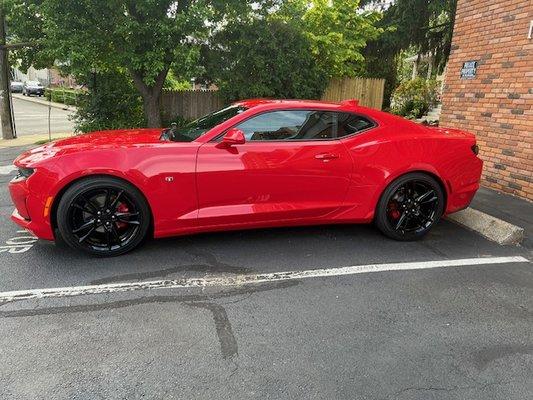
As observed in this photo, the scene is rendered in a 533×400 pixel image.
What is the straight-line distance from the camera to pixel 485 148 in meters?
6.64

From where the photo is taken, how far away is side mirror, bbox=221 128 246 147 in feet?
12.5

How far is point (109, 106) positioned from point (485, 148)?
884cm

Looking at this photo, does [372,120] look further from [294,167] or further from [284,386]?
[284,386]

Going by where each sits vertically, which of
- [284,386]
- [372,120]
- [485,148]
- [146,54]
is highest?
[146,54]

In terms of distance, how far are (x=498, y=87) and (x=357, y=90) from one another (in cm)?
713

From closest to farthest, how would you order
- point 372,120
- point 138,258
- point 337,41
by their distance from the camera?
point 138,258, point 372,120, point 337,41

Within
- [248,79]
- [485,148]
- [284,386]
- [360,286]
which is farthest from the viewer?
[248,79]

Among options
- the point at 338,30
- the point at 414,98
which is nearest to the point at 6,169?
the point at 338,30

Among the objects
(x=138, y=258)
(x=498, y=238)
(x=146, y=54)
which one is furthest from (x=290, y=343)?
(x=146, y=54)

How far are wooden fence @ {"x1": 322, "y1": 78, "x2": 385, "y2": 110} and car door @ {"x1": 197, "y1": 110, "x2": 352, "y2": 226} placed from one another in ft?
29.0

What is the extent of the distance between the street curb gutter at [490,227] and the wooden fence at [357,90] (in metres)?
8.18

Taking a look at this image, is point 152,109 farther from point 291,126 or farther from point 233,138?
point 233,138

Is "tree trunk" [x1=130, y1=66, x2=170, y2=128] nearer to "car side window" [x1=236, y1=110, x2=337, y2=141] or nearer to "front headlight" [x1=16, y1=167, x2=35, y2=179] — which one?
"car side window" [x1=236, y1=110, x2=337, y2=141]

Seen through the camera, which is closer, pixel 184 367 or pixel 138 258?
pixel 184 367
